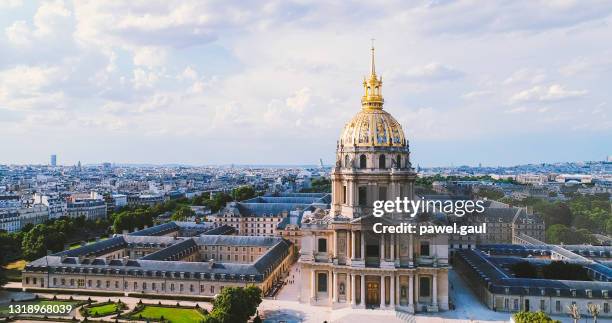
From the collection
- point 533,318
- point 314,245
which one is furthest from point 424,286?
point 533,318

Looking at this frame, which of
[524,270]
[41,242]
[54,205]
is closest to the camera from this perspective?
[524,270]

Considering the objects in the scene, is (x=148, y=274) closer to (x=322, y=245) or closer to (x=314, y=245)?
(x=314, y=245)

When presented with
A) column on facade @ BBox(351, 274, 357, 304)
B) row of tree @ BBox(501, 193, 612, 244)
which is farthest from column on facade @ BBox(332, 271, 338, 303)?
row of tree @ BBox(501, 193, 612, 244)

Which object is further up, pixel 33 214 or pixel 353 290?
pixel 33 214

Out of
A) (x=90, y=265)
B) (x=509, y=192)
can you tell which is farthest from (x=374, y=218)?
(x=509, y=192)

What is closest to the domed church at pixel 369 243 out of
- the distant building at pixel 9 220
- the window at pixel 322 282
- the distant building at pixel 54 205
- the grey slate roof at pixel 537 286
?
the window at pixel 322 282

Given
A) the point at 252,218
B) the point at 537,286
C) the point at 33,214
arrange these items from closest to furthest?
the point at 537,286
the point at 252,218
the point at 33,214

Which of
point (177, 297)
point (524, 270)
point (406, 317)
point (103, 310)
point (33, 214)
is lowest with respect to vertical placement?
point (406, 317)

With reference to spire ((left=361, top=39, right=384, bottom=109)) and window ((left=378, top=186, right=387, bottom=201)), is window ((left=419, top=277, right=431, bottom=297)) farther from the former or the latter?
spire ((left=361, top=39, right=384, bottom=109))
